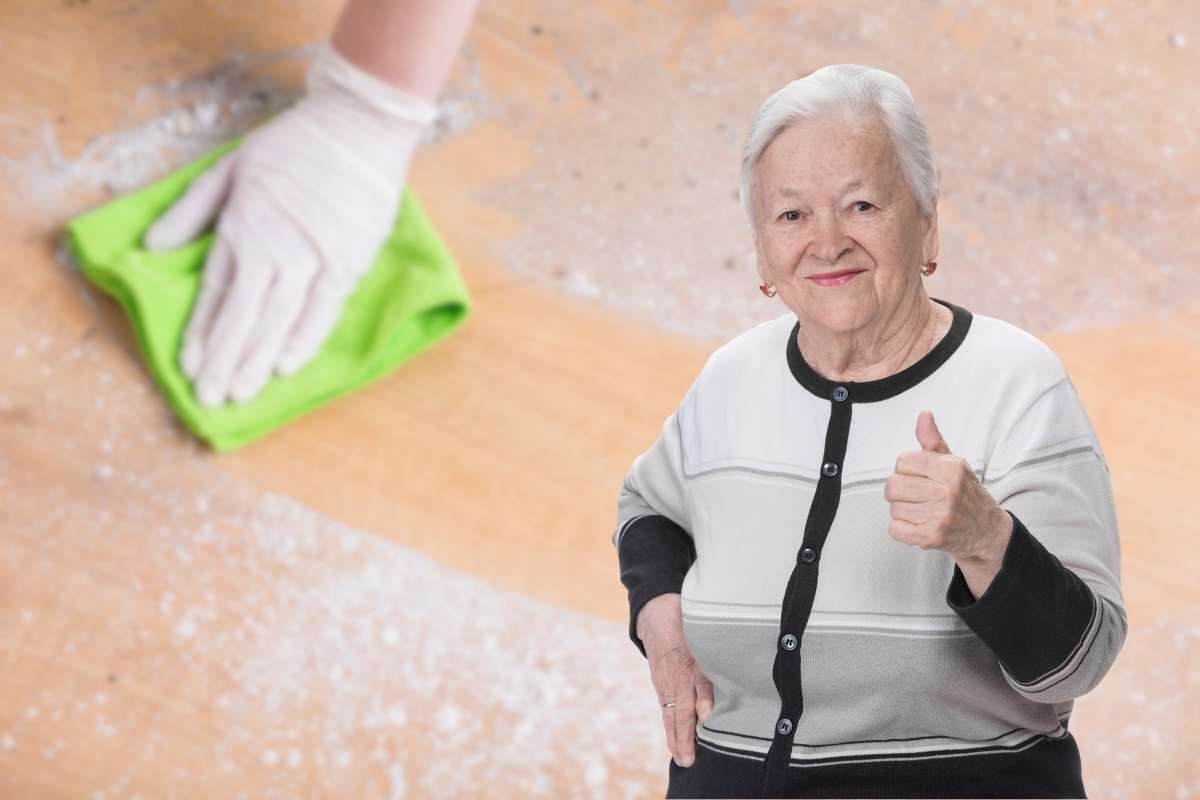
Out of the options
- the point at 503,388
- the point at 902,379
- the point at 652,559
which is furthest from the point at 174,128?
the point at 902,379

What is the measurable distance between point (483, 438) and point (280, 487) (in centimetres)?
21

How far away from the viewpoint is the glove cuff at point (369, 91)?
131 cm

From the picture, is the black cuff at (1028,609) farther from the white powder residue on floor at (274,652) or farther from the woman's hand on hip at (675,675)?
the white powder residue on floor at (274,652)

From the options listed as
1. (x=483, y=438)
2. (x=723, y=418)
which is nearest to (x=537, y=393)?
(x=483, y=438)

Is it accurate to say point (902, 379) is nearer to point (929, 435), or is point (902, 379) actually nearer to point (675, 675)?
point (929, 435)

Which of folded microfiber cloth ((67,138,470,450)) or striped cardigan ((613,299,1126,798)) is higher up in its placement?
striped cardigan ((613,299,1126,798))

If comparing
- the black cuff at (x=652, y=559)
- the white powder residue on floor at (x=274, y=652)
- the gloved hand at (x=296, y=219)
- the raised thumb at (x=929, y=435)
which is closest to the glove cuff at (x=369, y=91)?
the gloved hand at (x=296, y=219)

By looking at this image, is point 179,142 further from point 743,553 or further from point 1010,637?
point 1010,637

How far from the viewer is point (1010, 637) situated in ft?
1.56

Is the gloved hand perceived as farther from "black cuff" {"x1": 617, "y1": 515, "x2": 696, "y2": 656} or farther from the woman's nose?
the woman's nose

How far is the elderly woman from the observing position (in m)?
0.51

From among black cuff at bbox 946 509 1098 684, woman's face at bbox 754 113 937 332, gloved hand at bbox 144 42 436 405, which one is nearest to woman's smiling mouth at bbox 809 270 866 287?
woman's face at bbox 754 113 937 332

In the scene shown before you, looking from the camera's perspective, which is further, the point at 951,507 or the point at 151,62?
the point at 151,62

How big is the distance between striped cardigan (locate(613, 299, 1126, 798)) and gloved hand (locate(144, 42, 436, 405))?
82 centimetres
